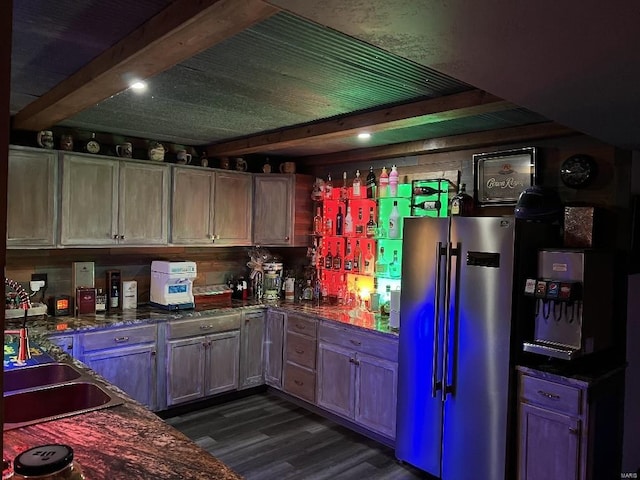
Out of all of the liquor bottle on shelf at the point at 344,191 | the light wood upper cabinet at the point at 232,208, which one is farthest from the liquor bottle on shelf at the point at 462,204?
the light wood upper cabinet at the point at 232,208

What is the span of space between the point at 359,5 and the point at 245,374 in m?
4.01

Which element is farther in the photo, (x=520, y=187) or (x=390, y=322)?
(x=390, y=322)

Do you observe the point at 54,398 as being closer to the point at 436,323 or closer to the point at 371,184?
the point at 436,323

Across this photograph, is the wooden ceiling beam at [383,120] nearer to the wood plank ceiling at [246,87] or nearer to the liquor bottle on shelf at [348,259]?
the wood plank ceiling at [246,87]

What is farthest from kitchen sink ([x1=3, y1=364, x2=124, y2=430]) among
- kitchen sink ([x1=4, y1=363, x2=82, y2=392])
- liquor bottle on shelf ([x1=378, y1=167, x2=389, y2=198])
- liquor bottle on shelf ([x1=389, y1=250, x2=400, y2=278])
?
liquor bottle on shelf ([x1=378, y1=167, x2=389, y2=198])

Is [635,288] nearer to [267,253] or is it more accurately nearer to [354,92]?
[354,92]

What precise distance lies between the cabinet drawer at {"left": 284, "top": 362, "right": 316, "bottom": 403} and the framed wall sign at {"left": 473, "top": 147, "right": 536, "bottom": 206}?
2.11 metres

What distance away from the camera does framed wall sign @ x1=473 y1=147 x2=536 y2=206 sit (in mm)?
3510

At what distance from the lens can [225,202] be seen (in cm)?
482

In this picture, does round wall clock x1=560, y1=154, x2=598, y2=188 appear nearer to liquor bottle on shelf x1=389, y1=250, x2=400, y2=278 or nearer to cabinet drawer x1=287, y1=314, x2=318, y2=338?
liquor bottle on shelf x1=389, y1=250, x2=400, y2=278

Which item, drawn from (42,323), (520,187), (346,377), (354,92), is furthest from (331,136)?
(42,323)

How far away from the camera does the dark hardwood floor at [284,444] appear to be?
11.1ft

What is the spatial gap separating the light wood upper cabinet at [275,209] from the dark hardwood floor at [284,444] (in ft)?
5.27

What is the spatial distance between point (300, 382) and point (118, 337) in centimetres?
163
